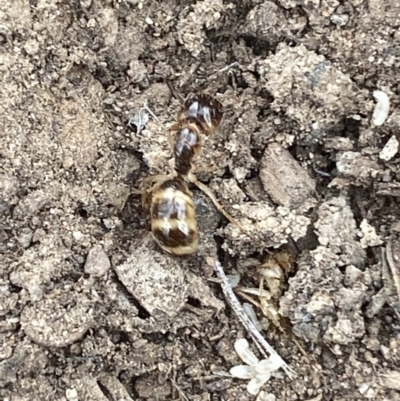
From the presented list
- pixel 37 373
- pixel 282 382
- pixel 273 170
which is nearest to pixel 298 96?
pixel 273 170

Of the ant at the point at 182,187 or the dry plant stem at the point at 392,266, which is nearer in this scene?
the dry plant stem at the point at 392,266

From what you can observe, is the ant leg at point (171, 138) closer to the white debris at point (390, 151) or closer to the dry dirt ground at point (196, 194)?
the dry dirt ground at point (196, 194)

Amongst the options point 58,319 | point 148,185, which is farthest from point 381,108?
point 58,319

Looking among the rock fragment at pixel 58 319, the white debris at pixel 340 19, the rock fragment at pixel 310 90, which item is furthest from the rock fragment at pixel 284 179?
the rock fragment at pixel 58 319

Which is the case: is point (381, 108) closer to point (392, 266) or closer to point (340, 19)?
point (340, 19)

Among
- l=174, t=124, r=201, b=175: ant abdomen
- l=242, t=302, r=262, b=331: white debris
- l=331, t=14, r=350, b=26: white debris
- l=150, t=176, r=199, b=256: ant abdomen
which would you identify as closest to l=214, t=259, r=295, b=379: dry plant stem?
l=242, t=302, r=262, b=331: white debris
